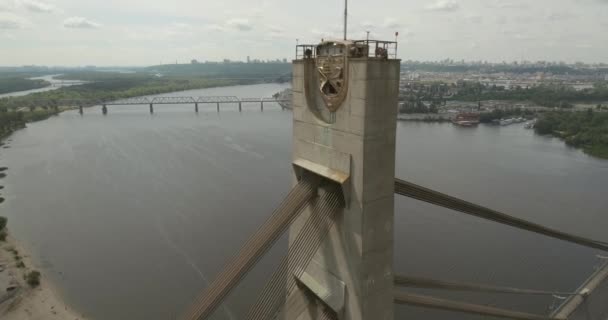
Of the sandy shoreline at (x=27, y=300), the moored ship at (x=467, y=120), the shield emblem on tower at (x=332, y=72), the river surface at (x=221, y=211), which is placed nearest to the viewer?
the shield emblem on tower at (x=332, y=72)

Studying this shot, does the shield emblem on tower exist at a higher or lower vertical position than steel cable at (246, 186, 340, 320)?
higher

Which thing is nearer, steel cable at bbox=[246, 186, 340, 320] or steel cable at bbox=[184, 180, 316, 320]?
steel cable at bbox=[184, 180, 316, 320]

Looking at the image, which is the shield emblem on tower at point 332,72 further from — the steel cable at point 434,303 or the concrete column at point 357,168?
the steel cable at point 434,303

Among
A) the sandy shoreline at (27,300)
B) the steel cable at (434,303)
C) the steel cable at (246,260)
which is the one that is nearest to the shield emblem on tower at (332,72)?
the steel cable at (246,260)

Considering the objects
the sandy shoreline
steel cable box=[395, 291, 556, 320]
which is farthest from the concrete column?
the sandy shoreline

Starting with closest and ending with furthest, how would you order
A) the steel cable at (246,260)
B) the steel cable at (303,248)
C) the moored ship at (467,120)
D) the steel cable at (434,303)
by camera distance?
1. the steel cable at (246,260)
2. the steel cable at (303,248)
3. the steel cable at (434,303)
4. the moored ship at (467,120)

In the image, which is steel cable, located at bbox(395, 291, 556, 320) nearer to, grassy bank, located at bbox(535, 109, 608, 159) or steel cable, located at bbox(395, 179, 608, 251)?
steel cable, located at bbox(395, 179, 608, 251)

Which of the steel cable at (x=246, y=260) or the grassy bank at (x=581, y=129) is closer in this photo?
the steel cable at (x=246, y=260)
